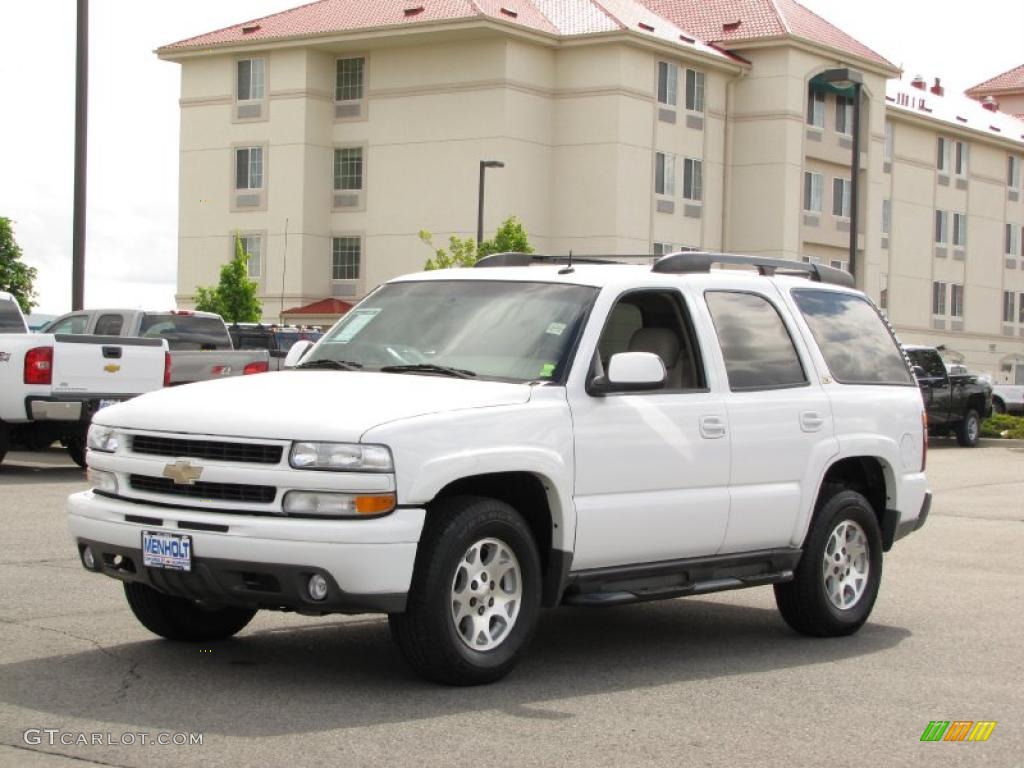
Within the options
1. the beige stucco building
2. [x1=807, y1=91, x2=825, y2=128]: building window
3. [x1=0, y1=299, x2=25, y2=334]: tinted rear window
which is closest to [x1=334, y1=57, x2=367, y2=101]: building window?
the beige stucco building

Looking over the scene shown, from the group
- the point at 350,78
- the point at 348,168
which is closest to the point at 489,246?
the point at 348,168

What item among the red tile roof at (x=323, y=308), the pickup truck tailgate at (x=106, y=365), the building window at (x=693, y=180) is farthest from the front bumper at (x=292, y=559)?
the building window at (x=693, y=180)

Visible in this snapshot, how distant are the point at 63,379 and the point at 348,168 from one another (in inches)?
1805

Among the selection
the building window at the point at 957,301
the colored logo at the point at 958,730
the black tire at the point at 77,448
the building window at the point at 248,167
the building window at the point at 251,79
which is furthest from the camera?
the building window at the point at 957,301

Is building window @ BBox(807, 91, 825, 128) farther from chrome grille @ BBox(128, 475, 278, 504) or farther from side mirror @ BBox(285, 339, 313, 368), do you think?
chrome grille @ BBox(128, 475, 278, 504)

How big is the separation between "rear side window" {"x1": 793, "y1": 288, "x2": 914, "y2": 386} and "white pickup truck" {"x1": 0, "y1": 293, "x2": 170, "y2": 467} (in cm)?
1114

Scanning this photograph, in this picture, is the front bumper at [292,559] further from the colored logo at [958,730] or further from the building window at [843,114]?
the building window at [843,114]

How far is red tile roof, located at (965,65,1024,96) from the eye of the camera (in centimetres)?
10031

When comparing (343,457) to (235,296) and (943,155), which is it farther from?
(943,155)

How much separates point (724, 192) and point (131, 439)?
60.6 metres

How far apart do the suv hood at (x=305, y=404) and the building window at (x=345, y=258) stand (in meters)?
56.6

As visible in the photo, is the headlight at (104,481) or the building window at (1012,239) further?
the building window at (1012,239)

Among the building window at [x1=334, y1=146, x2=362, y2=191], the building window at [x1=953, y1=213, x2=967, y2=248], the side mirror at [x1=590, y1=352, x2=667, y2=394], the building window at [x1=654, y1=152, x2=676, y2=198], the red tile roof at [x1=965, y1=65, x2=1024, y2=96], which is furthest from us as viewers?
the red tile roof at [x1=965, y1=65, x2=1024, y2=96]

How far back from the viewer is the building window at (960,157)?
270 ft
